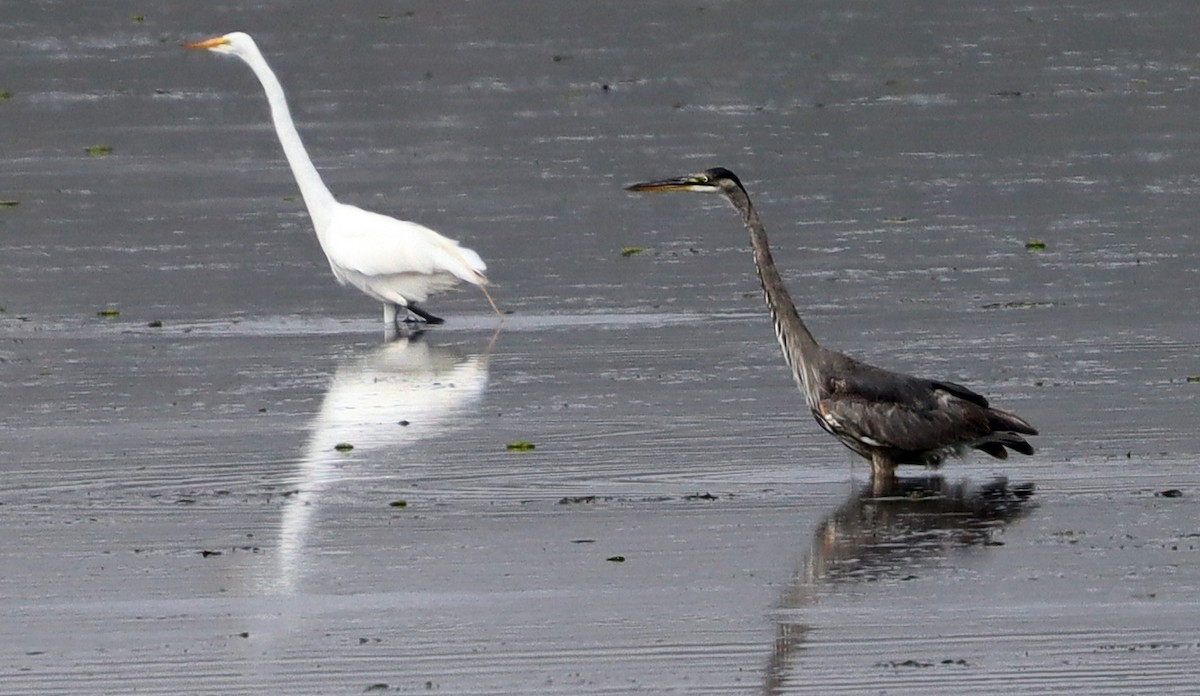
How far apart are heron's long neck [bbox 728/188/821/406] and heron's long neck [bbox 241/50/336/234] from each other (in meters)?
5.40

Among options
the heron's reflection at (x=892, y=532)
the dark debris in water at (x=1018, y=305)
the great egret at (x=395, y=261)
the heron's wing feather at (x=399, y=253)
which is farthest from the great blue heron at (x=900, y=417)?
the heron's wing feather at (x=399, y=253)

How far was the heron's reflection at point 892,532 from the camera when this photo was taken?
27.1ft

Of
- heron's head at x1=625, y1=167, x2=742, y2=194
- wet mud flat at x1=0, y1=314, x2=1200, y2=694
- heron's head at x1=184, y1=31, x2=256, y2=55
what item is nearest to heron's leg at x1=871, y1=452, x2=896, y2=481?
wet mud flat at x1=0, y1=314, x2=1200, y2=694

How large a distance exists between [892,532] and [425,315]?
20.7ft

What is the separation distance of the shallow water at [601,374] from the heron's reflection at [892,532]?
3 cm

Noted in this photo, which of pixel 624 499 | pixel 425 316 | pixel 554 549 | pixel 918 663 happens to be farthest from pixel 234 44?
pixel 918 663

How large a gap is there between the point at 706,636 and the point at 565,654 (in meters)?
0.49

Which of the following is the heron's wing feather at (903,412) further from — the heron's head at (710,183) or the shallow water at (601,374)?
the heron's head at (710,183)

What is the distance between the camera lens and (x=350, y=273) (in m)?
15.2

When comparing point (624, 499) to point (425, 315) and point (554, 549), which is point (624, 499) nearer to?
point (554, 549)

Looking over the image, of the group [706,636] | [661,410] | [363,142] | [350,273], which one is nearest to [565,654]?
[706,636]

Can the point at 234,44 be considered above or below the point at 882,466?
above

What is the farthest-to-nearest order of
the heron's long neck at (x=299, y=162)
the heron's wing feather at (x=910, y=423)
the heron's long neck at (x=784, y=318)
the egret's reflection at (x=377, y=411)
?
the heron's long neck at (x=299, y=162)
the heron's long neck at (x=784, y=318)
the heron's wing feather at (x=910, y=423)
the egret's reflection at (x=377, y=411)

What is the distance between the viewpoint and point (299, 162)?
16.4 m
